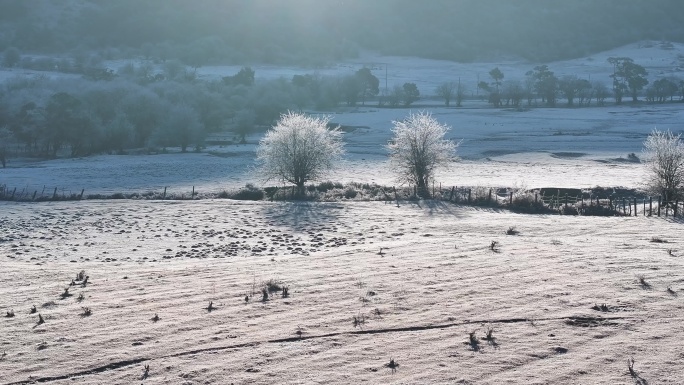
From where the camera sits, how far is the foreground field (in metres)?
12.1

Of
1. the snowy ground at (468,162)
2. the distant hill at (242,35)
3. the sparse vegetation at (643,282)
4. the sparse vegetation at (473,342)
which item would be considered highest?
the distant hill at (242,35)

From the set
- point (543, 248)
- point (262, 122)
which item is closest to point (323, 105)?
point (262, 122)

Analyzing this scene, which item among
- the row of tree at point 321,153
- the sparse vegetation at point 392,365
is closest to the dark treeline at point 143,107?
the row of tree at point 321,153

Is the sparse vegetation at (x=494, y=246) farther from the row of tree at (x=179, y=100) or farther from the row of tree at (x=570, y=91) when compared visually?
the row of tree at (x=570, y=91)

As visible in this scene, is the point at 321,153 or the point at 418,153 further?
the point at 321,153

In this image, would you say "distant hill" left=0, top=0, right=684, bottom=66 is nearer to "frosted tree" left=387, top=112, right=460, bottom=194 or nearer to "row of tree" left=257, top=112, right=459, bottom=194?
"row of tree" left=257, top=112, right=459, bottom=194

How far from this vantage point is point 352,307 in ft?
51.2

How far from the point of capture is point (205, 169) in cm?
5709

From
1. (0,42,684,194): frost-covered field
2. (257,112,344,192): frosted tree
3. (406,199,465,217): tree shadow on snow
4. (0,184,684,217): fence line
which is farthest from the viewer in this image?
(0,42,684,194): frost-covered field

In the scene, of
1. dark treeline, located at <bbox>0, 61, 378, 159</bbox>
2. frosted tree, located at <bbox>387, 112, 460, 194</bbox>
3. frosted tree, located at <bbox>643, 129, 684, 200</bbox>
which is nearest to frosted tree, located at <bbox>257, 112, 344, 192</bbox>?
frosted tree, located at <bbox>387, 112, 460, 194</bbox>

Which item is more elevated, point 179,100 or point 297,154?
point 179,100

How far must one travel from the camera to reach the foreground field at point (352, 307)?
12148 millimetres

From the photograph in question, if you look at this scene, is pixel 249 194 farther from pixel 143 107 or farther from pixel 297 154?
pixel 143 107

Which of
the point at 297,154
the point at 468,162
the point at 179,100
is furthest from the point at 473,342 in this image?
the point at 179,100
